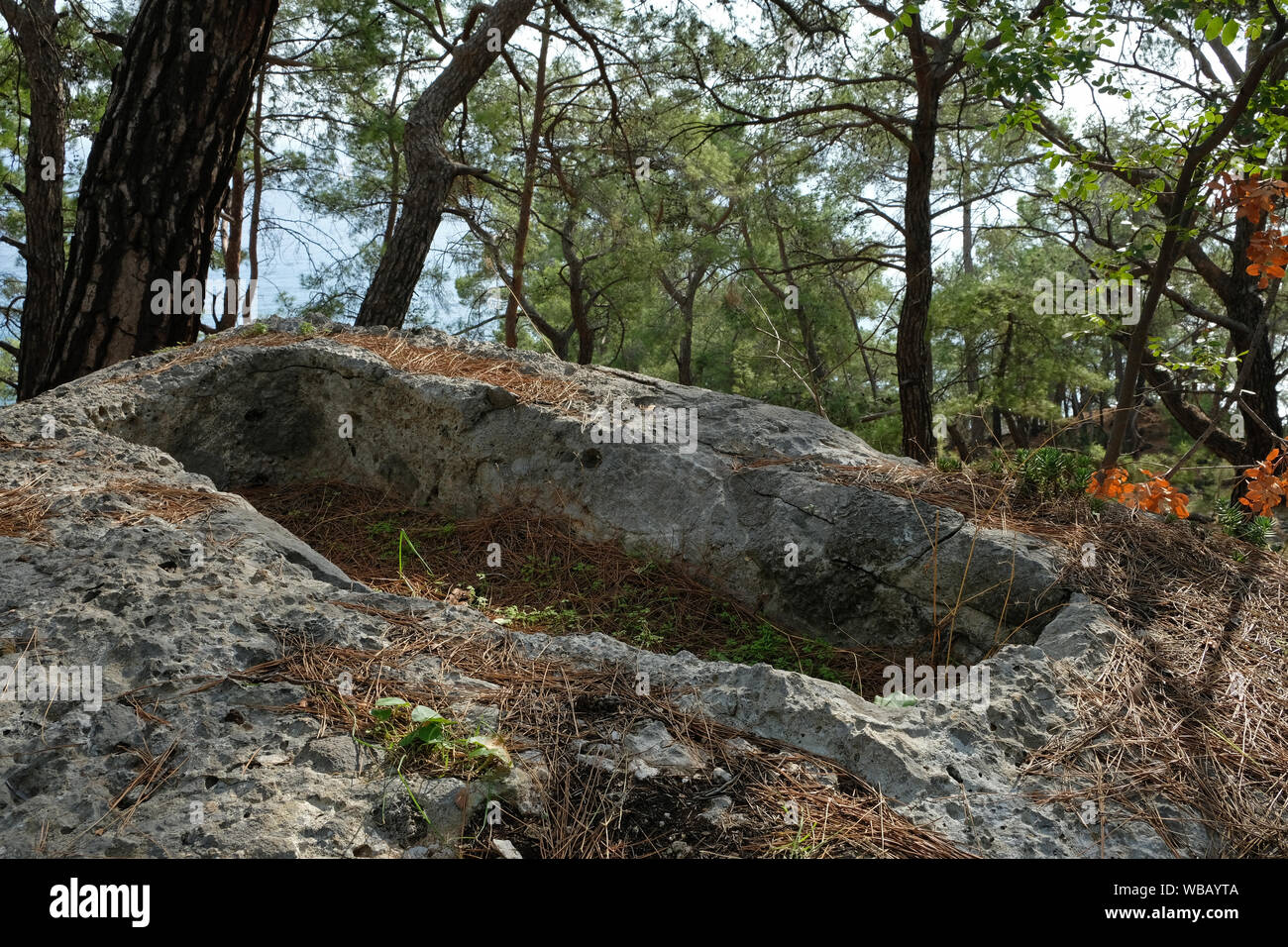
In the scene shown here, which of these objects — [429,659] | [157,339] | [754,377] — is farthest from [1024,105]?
[754,377]

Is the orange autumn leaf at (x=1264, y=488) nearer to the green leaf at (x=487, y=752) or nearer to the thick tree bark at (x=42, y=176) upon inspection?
the green leaf at (x=487, y=752)

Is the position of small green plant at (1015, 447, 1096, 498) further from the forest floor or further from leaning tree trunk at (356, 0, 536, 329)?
leaning tree trunk at (356, 0, 536, 329)

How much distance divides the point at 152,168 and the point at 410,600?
3618 millimetres

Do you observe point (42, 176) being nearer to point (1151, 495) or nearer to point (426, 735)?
point (426, 735)

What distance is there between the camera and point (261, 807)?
1.70 metres

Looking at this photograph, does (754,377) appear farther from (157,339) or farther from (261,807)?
(261,807)

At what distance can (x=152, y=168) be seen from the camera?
4781mm

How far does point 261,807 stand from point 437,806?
34 centimetres

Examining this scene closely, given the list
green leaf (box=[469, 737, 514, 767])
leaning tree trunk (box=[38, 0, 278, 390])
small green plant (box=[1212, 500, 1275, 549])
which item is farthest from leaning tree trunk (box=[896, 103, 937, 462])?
green leaf (box=[469, 737, 514, 767])

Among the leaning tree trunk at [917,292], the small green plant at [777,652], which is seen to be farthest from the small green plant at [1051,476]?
the leaning tree trunk at [917,292]

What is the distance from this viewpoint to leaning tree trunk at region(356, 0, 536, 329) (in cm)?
744

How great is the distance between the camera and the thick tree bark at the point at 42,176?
7.19 metres

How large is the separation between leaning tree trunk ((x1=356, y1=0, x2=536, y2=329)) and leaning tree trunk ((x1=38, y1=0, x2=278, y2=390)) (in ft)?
8.03

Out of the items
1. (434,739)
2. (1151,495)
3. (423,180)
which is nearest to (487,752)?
(434,739)
